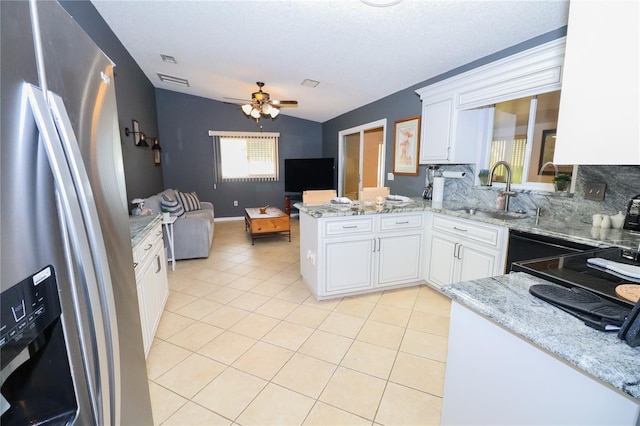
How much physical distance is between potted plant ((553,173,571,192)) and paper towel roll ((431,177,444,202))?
1.04m

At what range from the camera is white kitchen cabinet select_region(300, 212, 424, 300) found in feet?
8.41

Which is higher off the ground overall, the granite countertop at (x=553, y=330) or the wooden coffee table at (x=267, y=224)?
the granite countertop at (x=553, y=330)

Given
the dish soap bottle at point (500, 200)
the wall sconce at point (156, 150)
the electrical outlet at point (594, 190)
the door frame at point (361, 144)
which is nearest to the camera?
the electrical outlet at point (594, 190)

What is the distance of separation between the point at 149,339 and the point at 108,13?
123 inches

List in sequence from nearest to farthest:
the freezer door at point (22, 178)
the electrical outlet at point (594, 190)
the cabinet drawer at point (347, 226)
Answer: the freezer door at point (22, 178) → the electrical outlet at point (594, 190) → the cabinet drawer at point (347, 226)

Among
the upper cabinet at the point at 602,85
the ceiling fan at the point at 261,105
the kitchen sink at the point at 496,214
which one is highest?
the ceiling fan at the point at 261,105

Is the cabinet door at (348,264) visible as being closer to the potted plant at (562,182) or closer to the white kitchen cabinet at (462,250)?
the white kitchen cabinet at (462,250)

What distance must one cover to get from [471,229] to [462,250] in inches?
8.6

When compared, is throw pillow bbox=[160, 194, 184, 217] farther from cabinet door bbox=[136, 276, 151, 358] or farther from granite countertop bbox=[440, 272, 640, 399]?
Result: granite countertop bbox=[440, 272, 640, 399]

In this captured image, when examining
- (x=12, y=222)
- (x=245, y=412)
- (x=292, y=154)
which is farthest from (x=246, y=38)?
(x=292, y=154)

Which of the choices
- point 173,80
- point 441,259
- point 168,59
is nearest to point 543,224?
point 441,259

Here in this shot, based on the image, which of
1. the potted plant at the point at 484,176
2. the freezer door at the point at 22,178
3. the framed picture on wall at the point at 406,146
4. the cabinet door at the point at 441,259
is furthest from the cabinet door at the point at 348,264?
the freezer door at the point at 22,178

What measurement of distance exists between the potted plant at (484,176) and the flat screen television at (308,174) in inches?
142

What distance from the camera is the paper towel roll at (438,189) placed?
10.3ft
